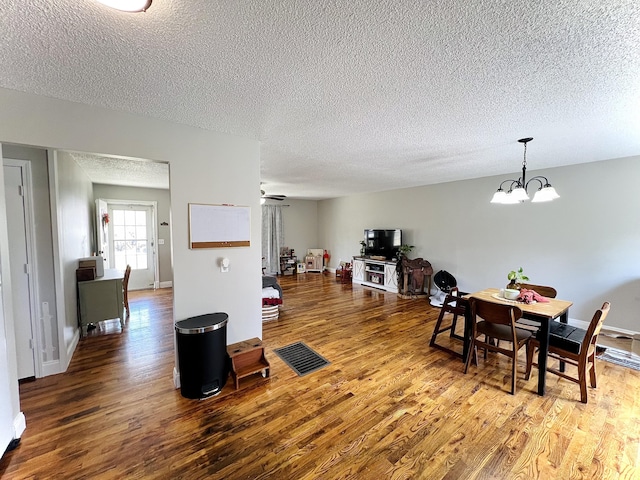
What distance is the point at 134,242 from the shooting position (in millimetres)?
5891

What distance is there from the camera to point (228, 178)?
2523mm

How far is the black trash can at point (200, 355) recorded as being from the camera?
2.17 metres

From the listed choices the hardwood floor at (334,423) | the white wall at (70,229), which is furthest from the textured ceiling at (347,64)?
the hardwood floor at (334,423)

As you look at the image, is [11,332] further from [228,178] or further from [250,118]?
[250,118]

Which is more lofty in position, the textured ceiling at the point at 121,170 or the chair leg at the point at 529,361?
the textured ceiling at the point at 121,170

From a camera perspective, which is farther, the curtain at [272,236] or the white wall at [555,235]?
the curtain at [272,236]

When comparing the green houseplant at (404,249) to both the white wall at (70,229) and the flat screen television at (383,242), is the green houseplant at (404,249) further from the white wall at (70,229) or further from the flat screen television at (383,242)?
the white wall at (70,229)

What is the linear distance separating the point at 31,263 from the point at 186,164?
1.80m

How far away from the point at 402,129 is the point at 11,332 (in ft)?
11.5

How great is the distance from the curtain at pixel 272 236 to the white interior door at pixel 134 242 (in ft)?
9.49

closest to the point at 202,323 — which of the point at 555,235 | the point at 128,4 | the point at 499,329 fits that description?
the point at 128,4

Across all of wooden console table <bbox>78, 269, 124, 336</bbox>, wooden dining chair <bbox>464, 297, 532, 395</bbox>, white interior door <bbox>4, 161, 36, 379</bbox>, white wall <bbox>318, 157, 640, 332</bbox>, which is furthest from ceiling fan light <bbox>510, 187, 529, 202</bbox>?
wooden console table <bbox>78, 269, 124, 336</bbox>

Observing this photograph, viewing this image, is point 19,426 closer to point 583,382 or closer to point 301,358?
point 301,358

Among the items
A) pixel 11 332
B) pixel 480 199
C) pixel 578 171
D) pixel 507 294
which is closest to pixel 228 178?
pixel 11 332
